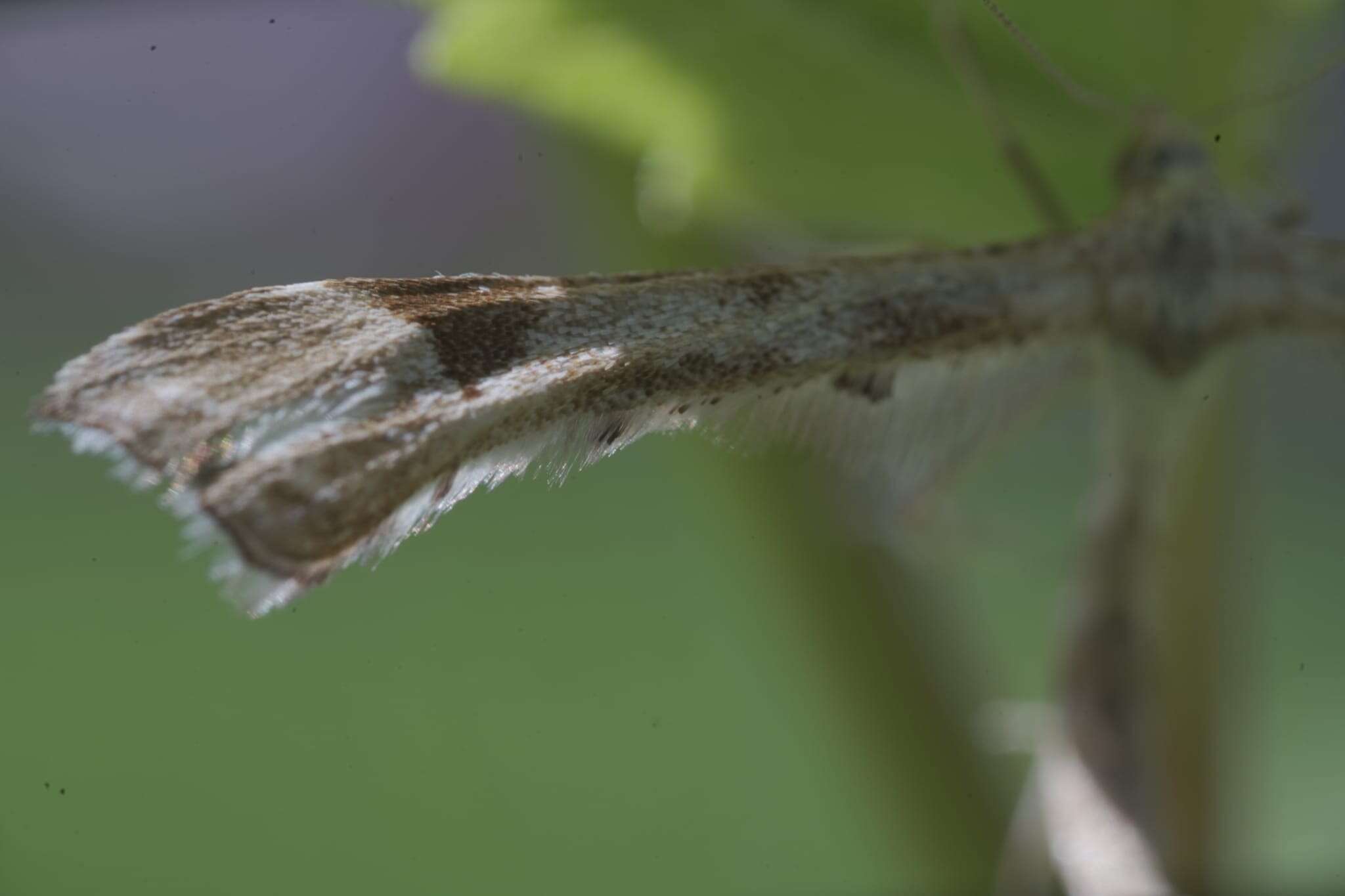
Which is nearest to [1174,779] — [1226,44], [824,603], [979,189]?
[824,603]

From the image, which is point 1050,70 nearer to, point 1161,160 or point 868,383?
point 1161,160

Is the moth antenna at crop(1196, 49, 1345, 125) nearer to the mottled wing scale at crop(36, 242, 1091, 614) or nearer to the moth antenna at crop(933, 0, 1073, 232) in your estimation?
the moth antenna at crop(933, 0, 1073, 232)

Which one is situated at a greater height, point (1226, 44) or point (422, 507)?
point (1226, 44)

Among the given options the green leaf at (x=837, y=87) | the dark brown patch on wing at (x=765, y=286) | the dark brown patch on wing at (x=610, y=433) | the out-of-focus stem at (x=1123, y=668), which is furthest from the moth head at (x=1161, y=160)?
the dark brown patch on wing at (x=610, y=433)

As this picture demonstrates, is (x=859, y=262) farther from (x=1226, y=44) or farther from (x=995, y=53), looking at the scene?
(x=1226, y=44)

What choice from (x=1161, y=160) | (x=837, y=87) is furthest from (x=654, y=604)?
(x=1161, y=160)

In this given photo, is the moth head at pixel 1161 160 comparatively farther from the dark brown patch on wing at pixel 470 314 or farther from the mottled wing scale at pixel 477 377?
the dark brown patch on wing at pixel 470 314
